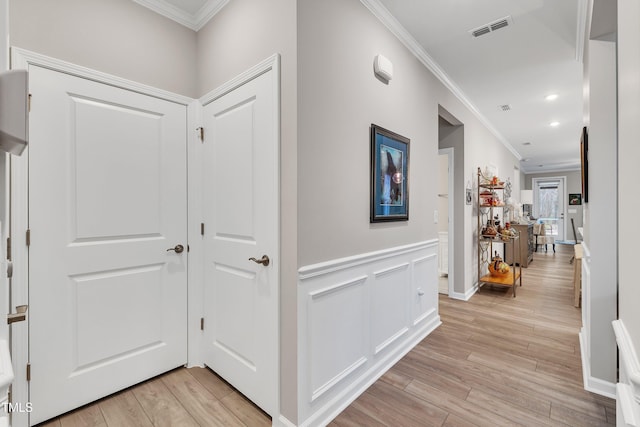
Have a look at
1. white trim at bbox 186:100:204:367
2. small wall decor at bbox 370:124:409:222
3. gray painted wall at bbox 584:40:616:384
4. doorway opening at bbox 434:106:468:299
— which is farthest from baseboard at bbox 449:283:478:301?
white trim at bbox 186:100:204:367

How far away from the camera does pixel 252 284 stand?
1.81 m

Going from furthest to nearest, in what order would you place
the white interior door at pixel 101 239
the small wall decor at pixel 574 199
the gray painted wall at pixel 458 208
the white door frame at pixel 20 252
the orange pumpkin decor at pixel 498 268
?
1. the small wall decor at pixel 574 199
2. the orange pumpkin decor at pixel 498 268
3. the gray painted wall at pixel 458 208
4. the white interior door at pixel 101 239
5. the white door frame at pixel 20 252

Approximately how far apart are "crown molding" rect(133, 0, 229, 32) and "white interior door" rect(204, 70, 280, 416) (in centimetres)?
62

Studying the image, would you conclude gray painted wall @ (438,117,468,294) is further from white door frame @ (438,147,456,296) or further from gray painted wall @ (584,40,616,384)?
gray painted wall @ (584,40,616,384)

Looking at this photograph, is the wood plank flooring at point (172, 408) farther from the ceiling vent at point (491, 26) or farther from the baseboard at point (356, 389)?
the ceiling vent at point (491, 26)

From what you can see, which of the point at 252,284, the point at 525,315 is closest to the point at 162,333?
the point at 252,284

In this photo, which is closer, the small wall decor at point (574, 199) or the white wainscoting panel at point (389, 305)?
the white wainscoting panel at point (389, 305)

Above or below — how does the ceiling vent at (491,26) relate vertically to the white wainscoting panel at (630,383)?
above

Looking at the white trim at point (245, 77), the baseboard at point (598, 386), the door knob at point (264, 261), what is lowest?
the baseboard at point (598, 386)

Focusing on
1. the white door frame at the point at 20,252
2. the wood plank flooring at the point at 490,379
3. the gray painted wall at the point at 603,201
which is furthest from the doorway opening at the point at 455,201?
the white door frame at the point at 20,252

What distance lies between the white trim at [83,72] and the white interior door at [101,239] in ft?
0.11

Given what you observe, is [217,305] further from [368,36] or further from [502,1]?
[502,1]

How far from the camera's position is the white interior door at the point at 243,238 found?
1.67 metres

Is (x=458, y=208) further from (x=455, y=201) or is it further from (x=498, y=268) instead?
(x=498, y=268)
